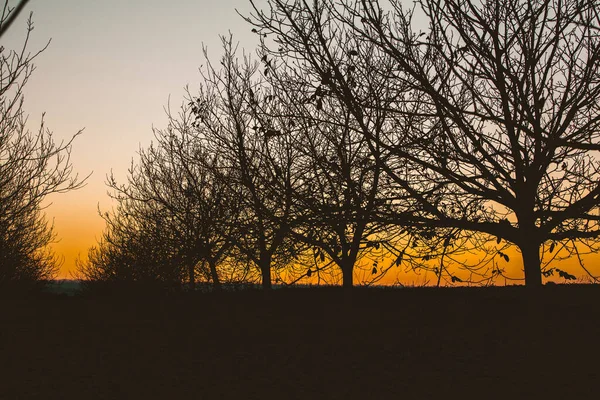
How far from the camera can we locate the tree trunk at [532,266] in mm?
6933

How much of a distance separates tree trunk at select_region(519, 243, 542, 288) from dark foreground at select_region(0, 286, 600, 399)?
7.6 inches

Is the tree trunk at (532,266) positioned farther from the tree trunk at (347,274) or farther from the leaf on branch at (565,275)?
the tree trunk at (347,274)

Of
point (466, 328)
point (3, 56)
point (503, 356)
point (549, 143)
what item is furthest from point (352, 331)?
point (3, 56)

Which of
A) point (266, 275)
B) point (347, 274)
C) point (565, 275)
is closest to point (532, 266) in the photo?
point (565, 275)

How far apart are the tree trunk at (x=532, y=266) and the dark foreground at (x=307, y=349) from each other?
194 mm

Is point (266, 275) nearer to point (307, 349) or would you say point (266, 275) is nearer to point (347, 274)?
point (347, 274)

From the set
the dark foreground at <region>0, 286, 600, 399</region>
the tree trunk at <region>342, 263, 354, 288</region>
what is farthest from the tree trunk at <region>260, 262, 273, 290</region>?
the dark foreground at <region>0, 286, 600, 399</region>

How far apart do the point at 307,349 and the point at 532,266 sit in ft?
10.4

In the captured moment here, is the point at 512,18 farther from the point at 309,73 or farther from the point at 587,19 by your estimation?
the point at 309,73

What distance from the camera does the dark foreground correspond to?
6410mm

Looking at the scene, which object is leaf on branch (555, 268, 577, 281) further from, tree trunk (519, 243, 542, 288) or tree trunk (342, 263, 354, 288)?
tree trunk (342, 263, 354, 288)

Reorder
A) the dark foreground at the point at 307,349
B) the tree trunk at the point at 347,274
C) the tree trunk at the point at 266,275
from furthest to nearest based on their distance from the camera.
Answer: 1. the tree trunk at the point at 266,275
2. the tree trunk at the point at 347,274
3. the dark foreground at the point at 307,349

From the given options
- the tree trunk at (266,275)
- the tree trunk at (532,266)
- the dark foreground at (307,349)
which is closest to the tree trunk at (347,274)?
the dark foreground at (307,349)

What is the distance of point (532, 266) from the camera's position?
709 centimetres
